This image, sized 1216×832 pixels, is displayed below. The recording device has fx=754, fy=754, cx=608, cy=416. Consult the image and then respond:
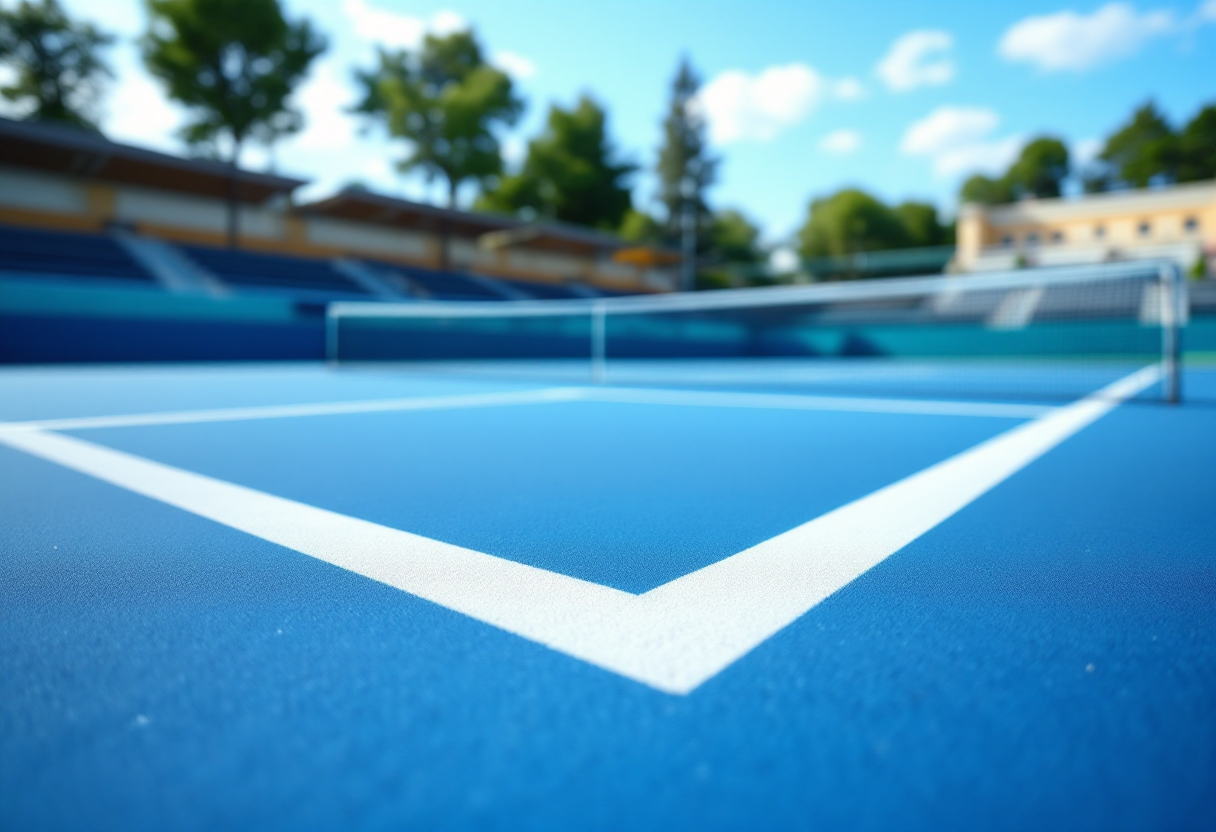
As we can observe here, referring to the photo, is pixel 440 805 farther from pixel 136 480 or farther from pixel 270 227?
pixel 270 227

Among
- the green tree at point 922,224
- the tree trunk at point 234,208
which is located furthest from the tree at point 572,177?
the green tree at point 922,224

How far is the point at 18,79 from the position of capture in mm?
27000

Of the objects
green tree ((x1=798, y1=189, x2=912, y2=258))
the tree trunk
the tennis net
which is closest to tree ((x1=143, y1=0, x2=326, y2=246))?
the tree trunk

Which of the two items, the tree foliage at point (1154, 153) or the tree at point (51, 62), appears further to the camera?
the tree foliage at point (1154, 153)

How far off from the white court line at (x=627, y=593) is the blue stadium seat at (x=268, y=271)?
18223mm

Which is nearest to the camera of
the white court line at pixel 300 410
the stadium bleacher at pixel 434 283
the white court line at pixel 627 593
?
the white court line at pixel 627 593

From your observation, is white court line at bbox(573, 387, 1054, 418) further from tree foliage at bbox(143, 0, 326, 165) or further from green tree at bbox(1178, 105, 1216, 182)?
green tree at bbox(1178, 105, 1216, 182)

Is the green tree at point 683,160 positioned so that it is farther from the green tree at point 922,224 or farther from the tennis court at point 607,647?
the tennis court at point 607,647

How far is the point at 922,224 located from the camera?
58.8 metres

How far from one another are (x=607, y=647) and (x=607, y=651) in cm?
2

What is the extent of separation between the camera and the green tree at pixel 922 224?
5794 centimetres

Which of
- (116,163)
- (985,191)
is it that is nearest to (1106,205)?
(985,191)

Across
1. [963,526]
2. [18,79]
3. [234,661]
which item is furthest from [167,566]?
[18,79]

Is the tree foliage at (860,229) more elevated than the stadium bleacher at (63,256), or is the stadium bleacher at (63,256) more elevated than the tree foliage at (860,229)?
the tree foliage at (860,229)
